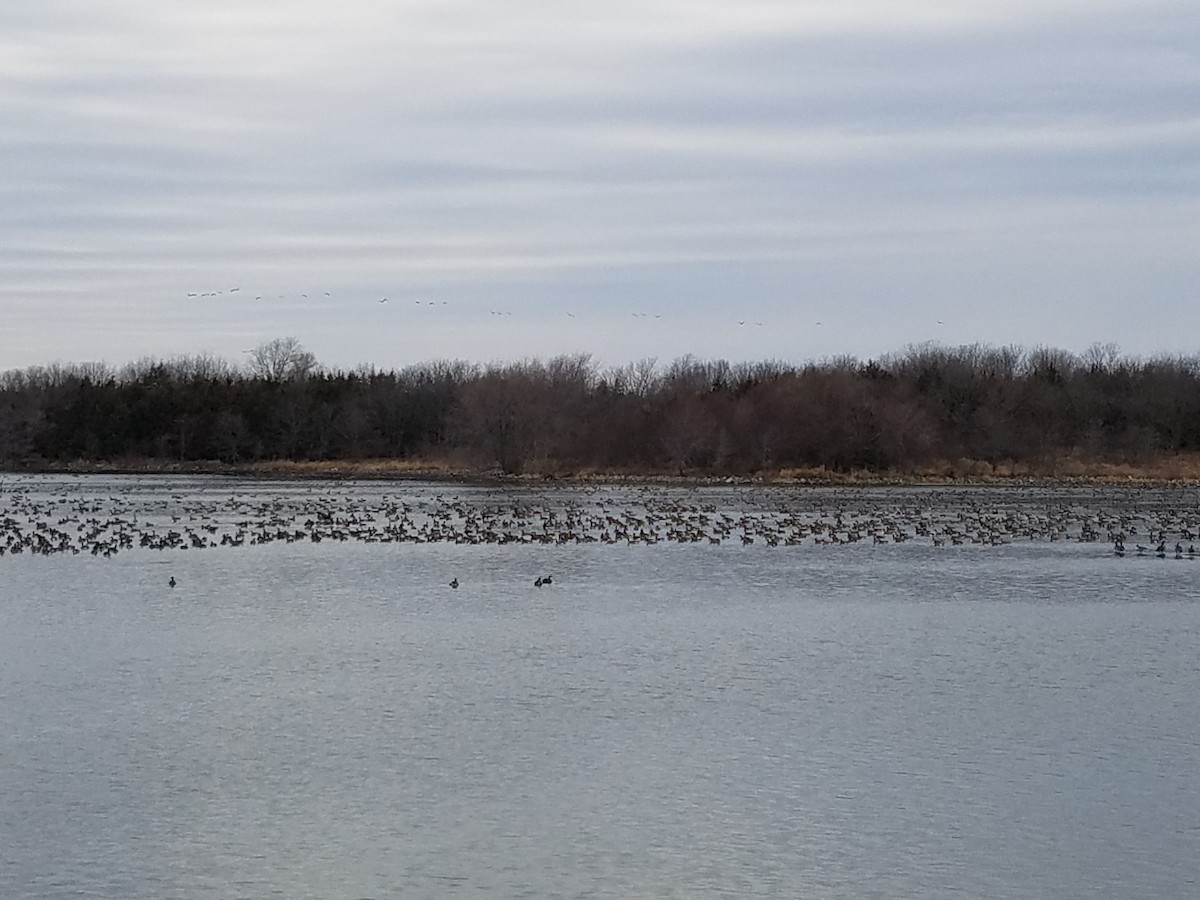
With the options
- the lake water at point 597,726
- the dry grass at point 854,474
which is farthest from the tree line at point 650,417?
the lake water at point 597,726

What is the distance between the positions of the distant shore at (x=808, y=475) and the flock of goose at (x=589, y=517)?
525 cm

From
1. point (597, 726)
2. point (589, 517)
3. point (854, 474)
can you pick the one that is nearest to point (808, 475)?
point (854, 474)

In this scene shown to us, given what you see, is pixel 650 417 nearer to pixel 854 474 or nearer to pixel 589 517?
pixel 854 474

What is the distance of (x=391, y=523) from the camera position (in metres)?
41.0

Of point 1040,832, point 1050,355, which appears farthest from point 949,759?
point 1050,355

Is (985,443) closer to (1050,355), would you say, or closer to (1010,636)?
(1050,355)

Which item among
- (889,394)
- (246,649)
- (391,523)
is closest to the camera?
(246,649)

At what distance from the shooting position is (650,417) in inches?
3034

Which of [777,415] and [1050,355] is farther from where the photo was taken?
[1050,355]

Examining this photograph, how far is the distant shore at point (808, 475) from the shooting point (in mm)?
67875

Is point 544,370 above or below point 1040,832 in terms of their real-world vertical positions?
above

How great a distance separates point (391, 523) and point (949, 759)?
28387mm

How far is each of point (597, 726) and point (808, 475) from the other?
2185 inches

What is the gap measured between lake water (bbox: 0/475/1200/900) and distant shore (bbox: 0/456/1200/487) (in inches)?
1376
